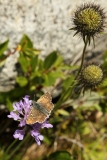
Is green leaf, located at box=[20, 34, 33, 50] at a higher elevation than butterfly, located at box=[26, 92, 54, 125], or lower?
higher

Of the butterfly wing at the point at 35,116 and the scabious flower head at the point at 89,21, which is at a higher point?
the scabious flower head at the point at 89,21

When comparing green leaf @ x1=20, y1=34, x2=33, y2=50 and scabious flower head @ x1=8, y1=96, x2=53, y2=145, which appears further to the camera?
green leaf @ x1=20, y1=34, x2=33, y2=50

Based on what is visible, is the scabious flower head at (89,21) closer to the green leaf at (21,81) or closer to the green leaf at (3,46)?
the green leaf at (3,46)

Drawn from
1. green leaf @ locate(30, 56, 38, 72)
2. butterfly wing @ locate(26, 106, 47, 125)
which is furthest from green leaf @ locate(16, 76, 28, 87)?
butterfly wing @ locate(26, 106, 47, 125)

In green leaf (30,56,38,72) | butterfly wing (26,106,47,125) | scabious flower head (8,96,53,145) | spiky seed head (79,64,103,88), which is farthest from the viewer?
green leaf (30,56,38,72)

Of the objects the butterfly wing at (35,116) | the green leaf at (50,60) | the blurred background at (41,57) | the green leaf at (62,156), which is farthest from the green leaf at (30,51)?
the butterfly wing at (35,116)

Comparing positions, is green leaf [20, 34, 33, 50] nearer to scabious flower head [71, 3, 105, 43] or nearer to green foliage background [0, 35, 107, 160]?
green foliage background [0, 35, 107, 160]
